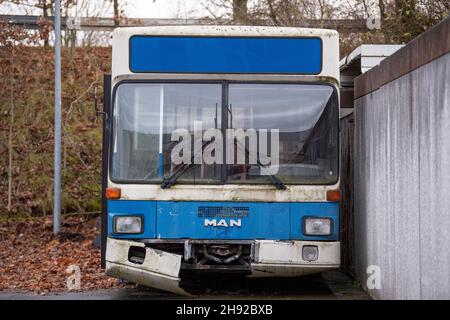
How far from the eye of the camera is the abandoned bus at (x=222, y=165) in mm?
9570

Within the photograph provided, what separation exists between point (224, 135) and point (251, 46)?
3.67 feet

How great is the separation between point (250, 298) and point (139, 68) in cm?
299

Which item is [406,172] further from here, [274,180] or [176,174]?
[176,174]

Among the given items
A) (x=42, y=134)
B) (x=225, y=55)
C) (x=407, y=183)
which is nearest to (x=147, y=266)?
(x=225, y=55)

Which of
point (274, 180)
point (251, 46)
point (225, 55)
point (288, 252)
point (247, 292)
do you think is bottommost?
point (247, 292)

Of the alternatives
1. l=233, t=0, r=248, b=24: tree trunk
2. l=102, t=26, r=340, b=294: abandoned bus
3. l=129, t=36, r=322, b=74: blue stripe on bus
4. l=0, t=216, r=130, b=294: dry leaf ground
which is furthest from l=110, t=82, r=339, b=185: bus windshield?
l=233, t=0, r=248, b=24: tree trunk

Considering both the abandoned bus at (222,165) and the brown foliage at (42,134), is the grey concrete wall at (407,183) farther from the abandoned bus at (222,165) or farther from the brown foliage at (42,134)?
the brown foliage at (42,134)

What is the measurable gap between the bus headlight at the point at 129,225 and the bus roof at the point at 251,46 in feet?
5.41

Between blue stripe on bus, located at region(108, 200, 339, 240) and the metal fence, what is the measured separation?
923 millimetres

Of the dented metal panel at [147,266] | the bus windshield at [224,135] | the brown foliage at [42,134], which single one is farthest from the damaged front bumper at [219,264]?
the brown foliage at [42,134]

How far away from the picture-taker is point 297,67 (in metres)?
9.81

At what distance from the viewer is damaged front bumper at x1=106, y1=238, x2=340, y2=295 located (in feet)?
31.1

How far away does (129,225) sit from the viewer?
966 centimetres

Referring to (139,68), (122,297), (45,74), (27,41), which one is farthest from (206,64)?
(45,74)
